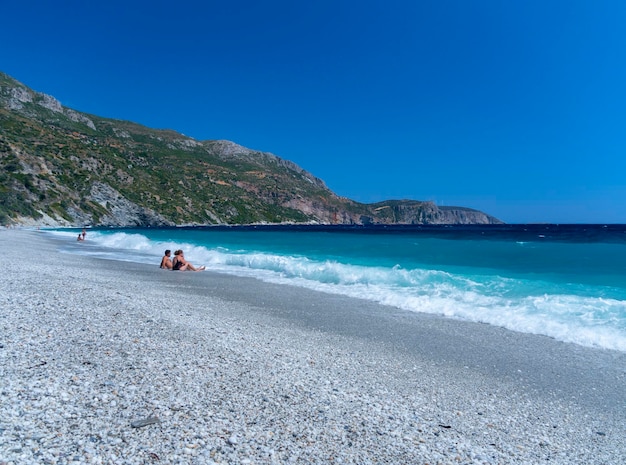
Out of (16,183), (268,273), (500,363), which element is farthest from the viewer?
(16,183)

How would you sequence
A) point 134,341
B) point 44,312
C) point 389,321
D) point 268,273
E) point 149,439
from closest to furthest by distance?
point 149,439, point 134,341, point 44,312, point 389,321, point 268,273

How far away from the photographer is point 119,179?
317 feet

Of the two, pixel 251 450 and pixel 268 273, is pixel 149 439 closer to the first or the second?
pixel 251 450

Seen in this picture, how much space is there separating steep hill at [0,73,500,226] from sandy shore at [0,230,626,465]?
5978 cm

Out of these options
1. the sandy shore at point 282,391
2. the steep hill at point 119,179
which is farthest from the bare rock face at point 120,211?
the sandy shore at point 282,391

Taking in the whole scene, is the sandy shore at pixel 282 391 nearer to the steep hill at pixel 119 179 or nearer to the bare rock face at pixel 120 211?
the steep hill at pixel 119 179

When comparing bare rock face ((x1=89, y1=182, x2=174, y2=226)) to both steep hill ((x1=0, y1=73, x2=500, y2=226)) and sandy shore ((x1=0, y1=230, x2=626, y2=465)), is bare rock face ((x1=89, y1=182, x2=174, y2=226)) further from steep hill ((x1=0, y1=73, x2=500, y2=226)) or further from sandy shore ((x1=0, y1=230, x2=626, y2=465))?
sandy shore ((x1=0, y1=230, x2=626, y2=465))

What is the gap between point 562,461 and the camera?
3895 millimetres

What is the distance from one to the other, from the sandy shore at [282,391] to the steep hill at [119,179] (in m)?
59.8

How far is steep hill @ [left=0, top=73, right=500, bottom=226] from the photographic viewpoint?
70.5 meters

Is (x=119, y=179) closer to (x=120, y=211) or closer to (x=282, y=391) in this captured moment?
→ (x=120, y=211)

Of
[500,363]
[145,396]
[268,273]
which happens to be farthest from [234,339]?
[268,273]

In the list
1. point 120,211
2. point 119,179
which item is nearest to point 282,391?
point 120,211

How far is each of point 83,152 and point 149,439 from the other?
336 ft
